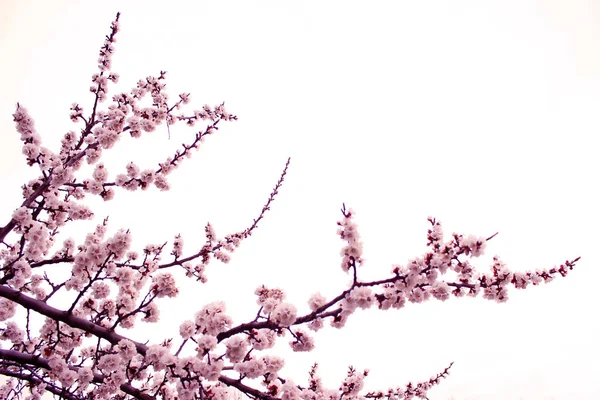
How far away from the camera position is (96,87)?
804cm

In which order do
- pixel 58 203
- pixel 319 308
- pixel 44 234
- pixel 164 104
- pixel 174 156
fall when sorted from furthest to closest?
pixel 164 104 < pixel 174 156 < pixel 58 203 < pixel 44 234 < pixel 319 308

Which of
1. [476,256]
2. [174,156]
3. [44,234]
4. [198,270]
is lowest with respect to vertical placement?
[476,256]

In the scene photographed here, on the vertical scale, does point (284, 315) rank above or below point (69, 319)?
below

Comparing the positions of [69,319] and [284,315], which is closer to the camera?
[284,315]

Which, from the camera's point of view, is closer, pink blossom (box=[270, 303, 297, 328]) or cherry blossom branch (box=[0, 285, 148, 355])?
pink blossom (box=[270, 303, 297, 328])

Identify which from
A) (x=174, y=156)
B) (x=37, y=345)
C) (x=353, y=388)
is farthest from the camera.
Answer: (x=174, y=156)

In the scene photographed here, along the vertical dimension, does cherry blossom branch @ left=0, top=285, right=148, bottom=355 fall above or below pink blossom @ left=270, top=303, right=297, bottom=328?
above

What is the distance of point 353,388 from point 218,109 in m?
6.76

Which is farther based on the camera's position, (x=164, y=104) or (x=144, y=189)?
(x=164, y=104)

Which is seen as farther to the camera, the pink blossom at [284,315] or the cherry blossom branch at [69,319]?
the cherry blossom branch at [69,319]

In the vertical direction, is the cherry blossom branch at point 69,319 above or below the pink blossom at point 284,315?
above

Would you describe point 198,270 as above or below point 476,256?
above

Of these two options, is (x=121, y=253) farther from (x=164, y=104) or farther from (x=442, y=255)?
(x=164, y=104)

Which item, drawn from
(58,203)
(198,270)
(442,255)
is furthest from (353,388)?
(58,203)
